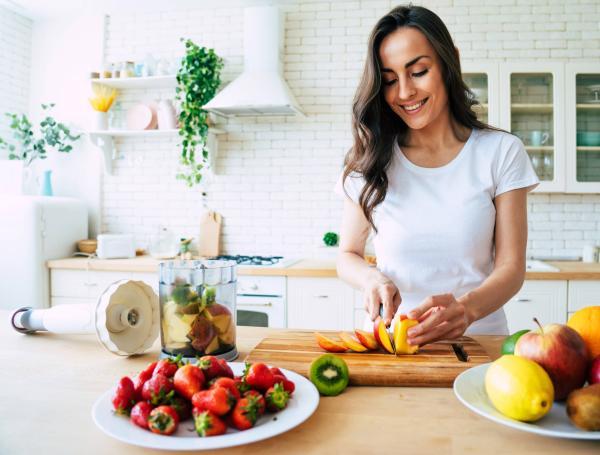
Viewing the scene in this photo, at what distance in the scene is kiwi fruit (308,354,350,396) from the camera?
109 centimetres

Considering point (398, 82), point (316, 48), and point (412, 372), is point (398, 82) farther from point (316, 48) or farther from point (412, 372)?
point (316, 48)

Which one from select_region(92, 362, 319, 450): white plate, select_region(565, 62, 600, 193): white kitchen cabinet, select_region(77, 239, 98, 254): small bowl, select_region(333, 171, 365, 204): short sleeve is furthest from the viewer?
select_region(77, 239, 98, 254): small bowl

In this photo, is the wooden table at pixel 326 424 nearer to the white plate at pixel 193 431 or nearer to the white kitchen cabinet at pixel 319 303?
the white plate at pixel 193 431

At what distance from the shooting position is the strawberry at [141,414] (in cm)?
86

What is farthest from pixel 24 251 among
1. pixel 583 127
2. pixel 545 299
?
pixel 583 127

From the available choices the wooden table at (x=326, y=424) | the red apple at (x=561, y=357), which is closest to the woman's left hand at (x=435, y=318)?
the wooden table at (x=326, y=424)

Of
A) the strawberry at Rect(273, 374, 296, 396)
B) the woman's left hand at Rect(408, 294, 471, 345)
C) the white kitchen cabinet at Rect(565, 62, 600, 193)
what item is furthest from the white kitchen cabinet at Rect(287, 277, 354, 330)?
the strawberry at Rect(273, 374, 296, 396)

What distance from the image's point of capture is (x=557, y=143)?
3.53 metres

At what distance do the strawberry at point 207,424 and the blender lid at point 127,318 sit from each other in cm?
57

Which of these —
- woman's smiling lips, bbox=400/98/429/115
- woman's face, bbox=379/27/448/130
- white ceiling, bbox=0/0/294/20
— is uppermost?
white ceiling, bbox=0/0/294/20

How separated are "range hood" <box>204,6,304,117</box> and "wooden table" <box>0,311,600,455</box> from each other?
2662 mm

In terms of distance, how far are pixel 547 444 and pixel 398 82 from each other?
1.15m

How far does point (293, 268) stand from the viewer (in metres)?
3.36

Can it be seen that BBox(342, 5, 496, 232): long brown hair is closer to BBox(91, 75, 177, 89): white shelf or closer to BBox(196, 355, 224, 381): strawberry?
BBox(196, 355, 224, 381): strawberry
